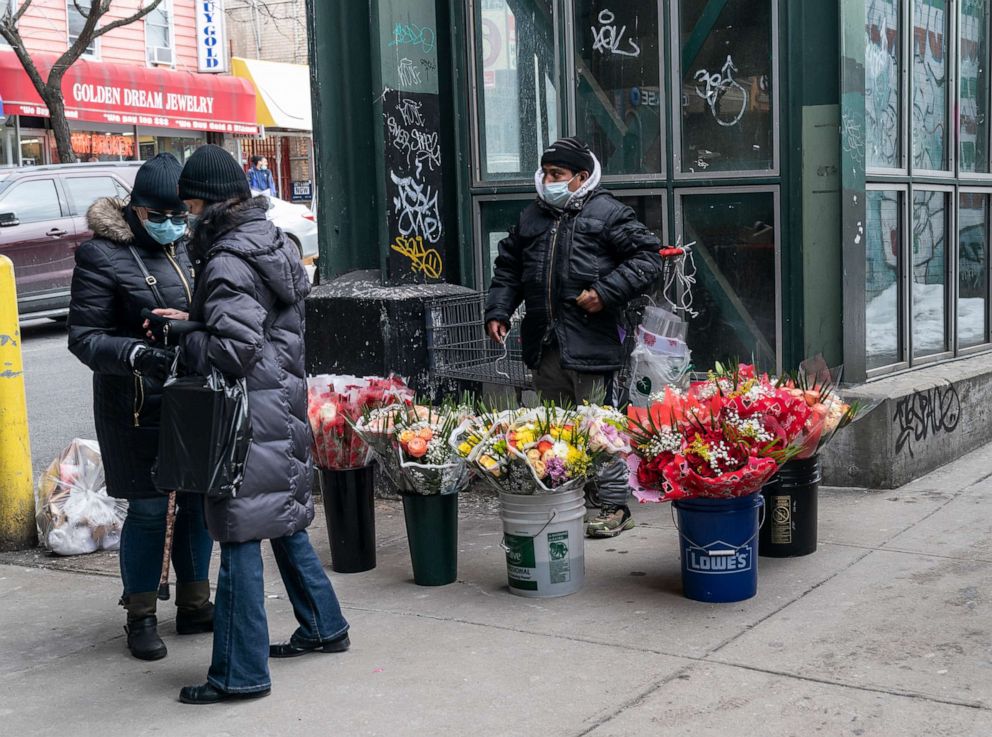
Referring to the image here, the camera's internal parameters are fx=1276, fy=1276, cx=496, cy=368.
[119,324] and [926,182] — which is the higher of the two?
[926,182]

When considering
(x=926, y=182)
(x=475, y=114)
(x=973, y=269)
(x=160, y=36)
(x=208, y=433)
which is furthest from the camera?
(x=160, y=36)

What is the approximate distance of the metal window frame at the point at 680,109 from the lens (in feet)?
23.5

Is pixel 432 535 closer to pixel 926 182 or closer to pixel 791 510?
pixel 791 510

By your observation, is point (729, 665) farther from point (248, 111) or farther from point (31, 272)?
point (248, 111)

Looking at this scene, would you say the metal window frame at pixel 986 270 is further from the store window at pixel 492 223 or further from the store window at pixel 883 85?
the store window at pixel 492 223

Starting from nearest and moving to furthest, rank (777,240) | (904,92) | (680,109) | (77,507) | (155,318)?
(155,318) → (77,507) → (777,240) → (680,109) → (904,92)

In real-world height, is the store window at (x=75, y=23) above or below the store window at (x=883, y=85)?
above

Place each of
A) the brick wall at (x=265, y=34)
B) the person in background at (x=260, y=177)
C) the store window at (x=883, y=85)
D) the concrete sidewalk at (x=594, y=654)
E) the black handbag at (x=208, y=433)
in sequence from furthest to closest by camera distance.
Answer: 1. the brick wall at (x=265, y=34)
2. the person in background at (x=260, y=177)
3. the store window at (x=883, y=85)
4. the black handbag at (x=208, y=433)
5. the concrete sidewalk at (x=594, y=654)

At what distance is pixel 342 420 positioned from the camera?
5895mm

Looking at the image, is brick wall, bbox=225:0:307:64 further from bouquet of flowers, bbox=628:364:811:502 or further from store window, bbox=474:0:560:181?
bouquet of flowers, bbox=628:364:811:502

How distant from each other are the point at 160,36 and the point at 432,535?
24942mm

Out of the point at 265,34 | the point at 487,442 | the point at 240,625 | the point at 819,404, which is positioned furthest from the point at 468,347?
the point at 265,34

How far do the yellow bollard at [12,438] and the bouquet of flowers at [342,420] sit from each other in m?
1.68

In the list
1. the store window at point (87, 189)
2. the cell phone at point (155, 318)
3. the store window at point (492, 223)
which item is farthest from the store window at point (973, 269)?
the store window at point (87, 189)
